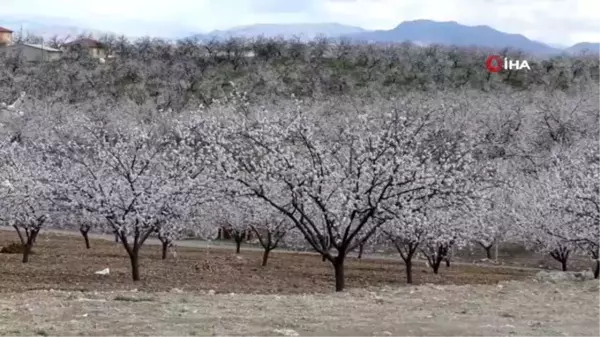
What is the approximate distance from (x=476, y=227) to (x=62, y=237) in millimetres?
19745

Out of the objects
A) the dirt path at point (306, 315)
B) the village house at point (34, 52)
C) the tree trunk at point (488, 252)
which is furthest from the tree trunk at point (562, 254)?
the village house at point (34, 52)

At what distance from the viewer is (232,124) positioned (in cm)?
1683

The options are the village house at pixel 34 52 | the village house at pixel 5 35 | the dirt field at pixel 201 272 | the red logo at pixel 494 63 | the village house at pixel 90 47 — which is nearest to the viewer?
the dirt field at pixel 201 272

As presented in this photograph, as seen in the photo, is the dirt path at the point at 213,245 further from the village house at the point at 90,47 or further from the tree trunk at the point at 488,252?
the village house at the point at 90,47

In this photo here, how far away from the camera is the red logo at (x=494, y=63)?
84062 millimetres

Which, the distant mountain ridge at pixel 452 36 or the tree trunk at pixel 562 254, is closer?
the tree trunk at pixel 562 254

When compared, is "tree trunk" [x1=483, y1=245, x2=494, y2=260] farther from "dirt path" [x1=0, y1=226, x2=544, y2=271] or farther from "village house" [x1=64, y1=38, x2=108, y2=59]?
"village house" [x1=64, y1=38, x2=108, y2=59]

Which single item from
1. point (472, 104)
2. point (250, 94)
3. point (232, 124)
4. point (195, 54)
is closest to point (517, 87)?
point (472, 104)

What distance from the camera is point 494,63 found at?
85688 mm

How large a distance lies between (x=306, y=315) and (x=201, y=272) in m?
12.6

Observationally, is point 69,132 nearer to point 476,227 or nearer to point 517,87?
point 476,227

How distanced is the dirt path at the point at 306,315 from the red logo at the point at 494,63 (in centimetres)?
7475

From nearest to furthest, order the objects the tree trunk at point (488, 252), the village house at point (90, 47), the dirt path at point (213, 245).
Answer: the dirt path at point (213, 245) < the tree trunk at point (488, 252) < the village house at point (90, 47)

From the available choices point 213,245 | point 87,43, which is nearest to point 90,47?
point 87,43
